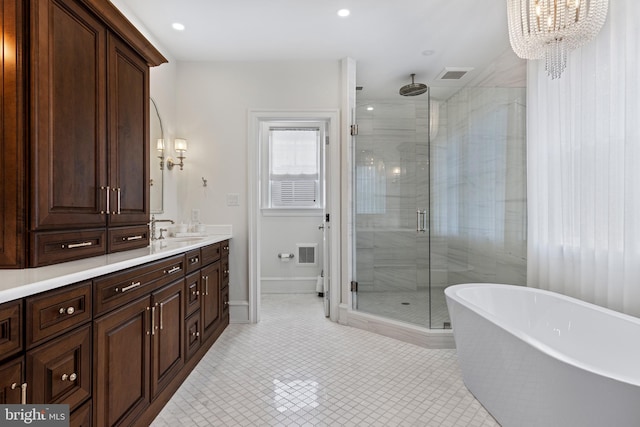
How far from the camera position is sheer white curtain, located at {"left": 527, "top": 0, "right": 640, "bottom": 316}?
172 centimetres

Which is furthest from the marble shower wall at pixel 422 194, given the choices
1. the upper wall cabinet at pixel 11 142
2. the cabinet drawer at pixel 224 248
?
the upper wall cabinet at pixel 11 142

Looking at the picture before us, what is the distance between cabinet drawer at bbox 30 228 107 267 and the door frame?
5.58 ft

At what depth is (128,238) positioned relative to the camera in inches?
73.7

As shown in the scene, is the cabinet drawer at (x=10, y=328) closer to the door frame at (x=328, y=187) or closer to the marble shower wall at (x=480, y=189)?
the door frame at (x=328, y=187)

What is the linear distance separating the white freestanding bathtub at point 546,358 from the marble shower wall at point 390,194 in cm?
115

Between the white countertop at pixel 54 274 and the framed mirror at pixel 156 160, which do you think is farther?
the framed mirror at pixel 156 160

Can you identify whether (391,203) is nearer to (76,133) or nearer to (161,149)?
(161,149)

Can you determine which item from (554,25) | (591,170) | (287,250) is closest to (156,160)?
(287,250)

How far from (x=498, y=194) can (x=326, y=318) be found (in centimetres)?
206

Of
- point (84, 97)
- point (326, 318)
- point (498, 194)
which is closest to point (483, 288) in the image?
point (498, 194)

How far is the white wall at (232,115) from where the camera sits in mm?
3295

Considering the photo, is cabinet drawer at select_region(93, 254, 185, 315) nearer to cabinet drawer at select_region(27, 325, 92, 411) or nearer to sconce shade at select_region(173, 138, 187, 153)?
cabinet drawer at select_region(27, 325, 92, 411)

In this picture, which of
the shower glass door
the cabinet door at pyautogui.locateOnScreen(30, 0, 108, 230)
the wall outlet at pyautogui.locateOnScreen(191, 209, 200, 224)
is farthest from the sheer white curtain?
the wall outlet at pyautogui.locateOnScreen(191, 209, 200, 224)

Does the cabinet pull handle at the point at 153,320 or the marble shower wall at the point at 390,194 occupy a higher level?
the marble shower wall at the point at 390,194
